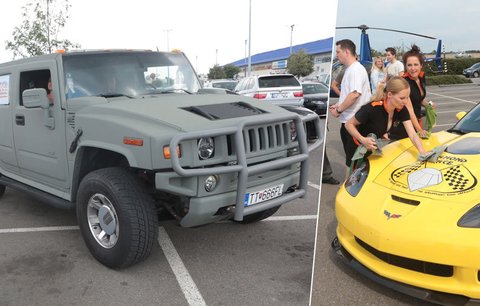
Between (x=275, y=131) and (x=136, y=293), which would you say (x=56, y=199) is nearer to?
(x=136, y=293)

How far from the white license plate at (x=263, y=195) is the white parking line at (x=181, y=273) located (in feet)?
2.23

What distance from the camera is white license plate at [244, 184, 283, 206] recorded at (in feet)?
10.3

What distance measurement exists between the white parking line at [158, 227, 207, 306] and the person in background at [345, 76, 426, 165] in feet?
4.48

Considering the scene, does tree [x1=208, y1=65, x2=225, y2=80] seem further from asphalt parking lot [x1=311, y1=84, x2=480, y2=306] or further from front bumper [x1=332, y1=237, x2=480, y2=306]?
front bumper [x1=332, y1=237, x2=480, y2=306]

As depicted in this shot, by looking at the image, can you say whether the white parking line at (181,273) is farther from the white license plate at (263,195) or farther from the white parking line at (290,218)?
the white parking line at (290,218)

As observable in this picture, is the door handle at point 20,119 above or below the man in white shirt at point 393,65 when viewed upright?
below

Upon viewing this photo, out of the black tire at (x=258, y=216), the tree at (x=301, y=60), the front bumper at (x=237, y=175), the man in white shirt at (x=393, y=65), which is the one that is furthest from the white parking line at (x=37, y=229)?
the man in white shirt at (x=393, y=65)

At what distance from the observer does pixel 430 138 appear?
8.60 feet

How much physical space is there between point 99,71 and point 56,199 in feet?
3.93

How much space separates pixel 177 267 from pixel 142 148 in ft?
3.35

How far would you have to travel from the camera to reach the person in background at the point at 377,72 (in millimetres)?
1744

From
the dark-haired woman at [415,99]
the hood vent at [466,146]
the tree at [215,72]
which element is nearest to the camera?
the dark-haired woman at [415,99]

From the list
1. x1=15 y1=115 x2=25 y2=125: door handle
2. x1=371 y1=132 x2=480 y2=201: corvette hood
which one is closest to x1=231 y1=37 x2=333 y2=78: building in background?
x1=371 y1=132 x2=480 y2=201: corvette hood

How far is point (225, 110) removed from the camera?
3.41m
